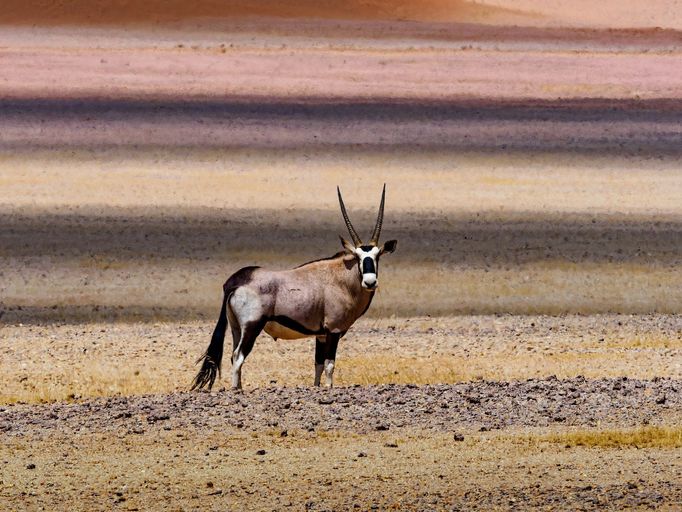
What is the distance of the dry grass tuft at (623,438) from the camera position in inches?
387

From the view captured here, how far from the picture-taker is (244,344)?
11.7 m

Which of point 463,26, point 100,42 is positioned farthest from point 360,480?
point 463,26

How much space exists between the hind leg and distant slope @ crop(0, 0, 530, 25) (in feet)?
159

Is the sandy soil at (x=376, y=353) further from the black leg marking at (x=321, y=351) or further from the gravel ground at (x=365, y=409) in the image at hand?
the gravel ground at (x=365, y=409)

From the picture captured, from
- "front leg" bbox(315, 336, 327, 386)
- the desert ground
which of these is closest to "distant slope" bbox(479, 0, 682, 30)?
the desert ground

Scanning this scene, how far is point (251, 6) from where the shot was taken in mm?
67062

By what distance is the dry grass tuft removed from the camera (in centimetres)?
983

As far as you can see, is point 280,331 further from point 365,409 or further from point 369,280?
point 365,409

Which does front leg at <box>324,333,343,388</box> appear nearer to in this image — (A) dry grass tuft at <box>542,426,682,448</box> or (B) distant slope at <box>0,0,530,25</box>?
(A) dry grass tuft at <box>542,426,682,448</box>

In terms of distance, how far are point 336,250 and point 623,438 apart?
37.0 ft

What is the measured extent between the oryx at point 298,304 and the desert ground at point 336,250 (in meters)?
0.40

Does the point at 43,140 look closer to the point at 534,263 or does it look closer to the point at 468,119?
the point at 468,119

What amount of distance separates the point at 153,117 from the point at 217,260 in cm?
1237

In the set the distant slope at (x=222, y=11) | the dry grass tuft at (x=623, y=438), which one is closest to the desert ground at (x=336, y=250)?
the dry grass tuft at (x=623, y=438)
